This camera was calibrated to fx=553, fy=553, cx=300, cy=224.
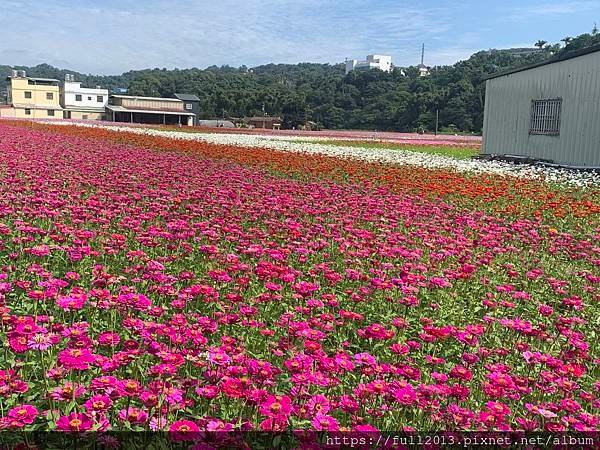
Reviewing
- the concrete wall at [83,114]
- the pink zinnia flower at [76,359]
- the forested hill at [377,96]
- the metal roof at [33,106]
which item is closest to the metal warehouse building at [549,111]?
the pink zinnia flower at [76,359]

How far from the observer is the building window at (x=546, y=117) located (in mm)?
18547

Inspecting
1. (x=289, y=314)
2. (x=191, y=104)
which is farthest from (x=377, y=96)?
Answer: (x=289, y=314)

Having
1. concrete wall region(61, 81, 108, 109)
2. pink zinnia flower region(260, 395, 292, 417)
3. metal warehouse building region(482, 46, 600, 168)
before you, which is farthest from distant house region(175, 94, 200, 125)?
pink zinnia flower region(260, 395, 292, 417)

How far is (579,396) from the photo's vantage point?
128 inches

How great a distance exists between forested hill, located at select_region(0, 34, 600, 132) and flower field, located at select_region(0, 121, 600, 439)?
53767mm

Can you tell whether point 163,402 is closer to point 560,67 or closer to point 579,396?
point 579,396

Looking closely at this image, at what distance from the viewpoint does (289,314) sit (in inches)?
133

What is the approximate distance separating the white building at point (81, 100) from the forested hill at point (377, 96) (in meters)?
11.8

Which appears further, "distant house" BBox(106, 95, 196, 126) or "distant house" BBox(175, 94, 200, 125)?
"distant house" BBox(175, 94, 200, 125)

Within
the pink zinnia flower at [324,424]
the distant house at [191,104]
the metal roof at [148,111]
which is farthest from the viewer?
the distant house at [191,104]

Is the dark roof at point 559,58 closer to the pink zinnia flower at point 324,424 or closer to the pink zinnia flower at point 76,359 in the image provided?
the pink zinnia flower at point 324,424

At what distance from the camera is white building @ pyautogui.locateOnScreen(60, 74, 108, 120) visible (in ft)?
276

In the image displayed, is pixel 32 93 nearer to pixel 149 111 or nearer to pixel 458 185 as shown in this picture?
pixel 149 111

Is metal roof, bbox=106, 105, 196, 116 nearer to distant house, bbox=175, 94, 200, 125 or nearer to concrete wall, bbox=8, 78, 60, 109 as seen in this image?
distant house, bbox=175, 94, 200, 125
